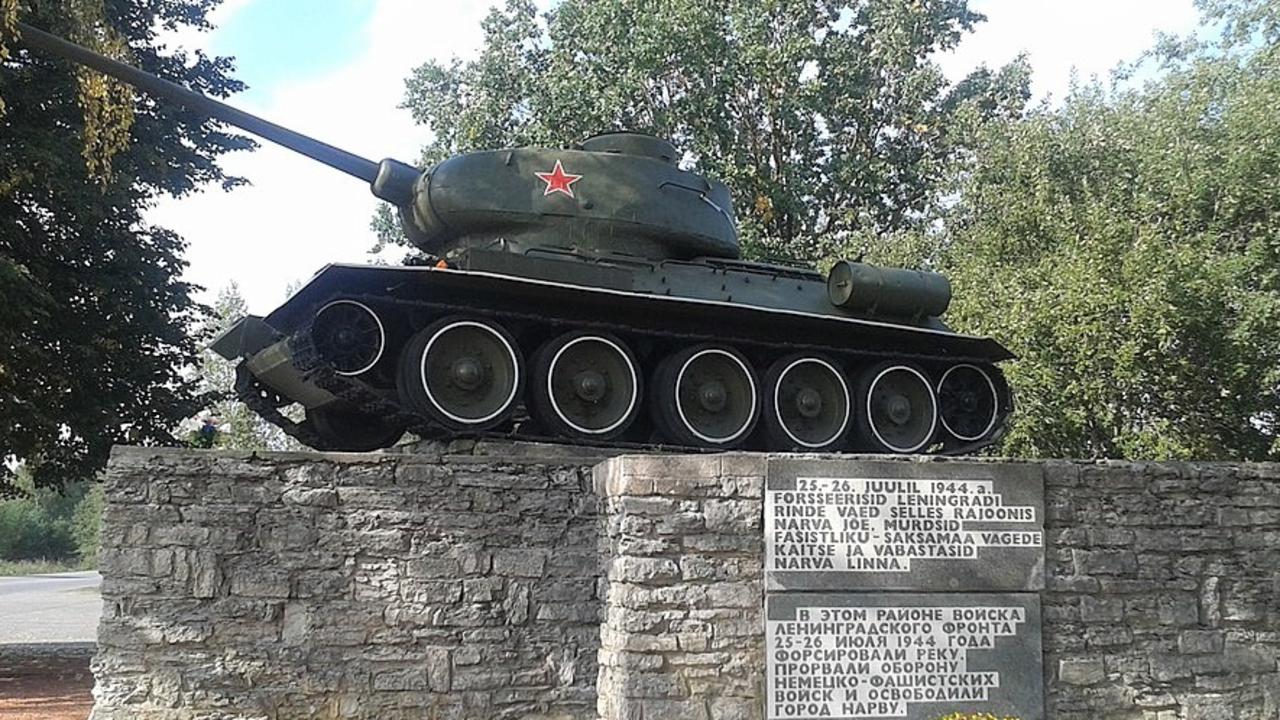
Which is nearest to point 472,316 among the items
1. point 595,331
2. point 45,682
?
point 595,331

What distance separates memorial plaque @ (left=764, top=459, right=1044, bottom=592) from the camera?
664 cm

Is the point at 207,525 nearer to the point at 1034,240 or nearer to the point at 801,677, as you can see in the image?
the point at 801,677

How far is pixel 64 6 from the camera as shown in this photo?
10.3 metres

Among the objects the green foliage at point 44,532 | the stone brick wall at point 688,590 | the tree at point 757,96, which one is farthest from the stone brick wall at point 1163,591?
the green foliage at point 44,532

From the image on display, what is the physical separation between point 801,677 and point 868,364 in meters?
4.41

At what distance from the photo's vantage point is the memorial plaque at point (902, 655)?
257 inches

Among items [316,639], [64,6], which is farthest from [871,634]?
[64,6]

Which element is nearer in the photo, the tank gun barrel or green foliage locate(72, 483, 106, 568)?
the tank gun barrel

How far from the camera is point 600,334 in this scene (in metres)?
9.26

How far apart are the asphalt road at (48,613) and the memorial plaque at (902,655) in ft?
26.2

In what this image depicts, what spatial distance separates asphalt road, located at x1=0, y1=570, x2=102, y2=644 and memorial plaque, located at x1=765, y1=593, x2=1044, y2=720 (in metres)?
8.00

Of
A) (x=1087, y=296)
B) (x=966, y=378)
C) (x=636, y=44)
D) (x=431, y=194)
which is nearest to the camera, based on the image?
(x=431, y=194)

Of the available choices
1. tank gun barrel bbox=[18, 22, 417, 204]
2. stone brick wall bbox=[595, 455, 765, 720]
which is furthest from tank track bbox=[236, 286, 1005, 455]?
stone brick wall bbox=[595, 455, 765, 720]

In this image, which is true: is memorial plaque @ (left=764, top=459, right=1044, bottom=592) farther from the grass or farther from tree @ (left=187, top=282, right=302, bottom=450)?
the grass
